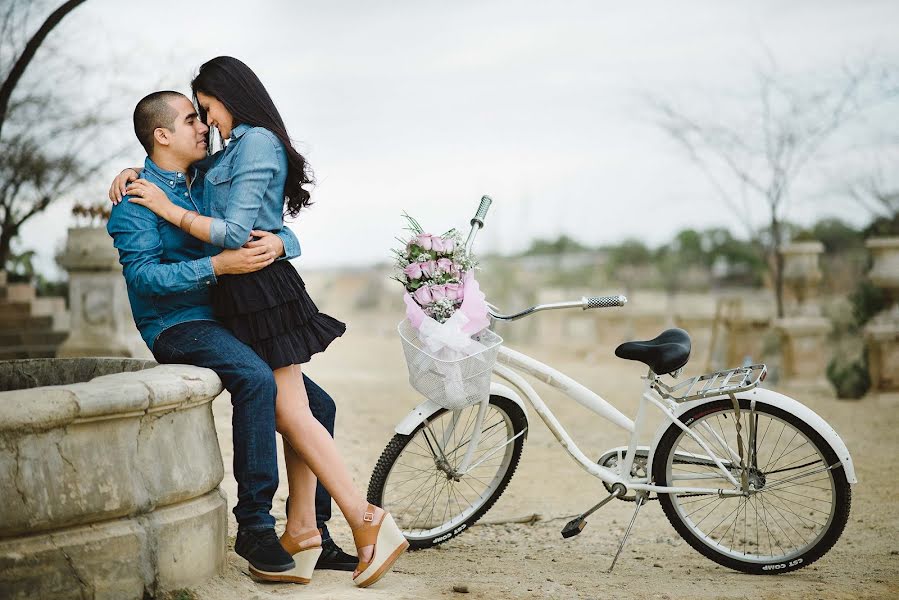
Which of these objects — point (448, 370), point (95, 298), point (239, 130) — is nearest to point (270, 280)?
point (239, 130)

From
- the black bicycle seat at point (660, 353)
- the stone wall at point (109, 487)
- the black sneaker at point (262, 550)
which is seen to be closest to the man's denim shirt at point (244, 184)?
the stone wall at point (109, 487)

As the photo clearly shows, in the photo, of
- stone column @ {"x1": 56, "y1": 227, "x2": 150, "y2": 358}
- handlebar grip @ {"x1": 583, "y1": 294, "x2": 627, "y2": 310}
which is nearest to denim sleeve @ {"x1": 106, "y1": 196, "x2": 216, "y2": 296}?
handlebar grip @ {"x1": 583, "y1": 294, "x2": 627, "y2": 310}

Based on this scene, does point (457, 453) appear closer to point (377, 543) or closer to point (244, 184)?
point (377, 543)

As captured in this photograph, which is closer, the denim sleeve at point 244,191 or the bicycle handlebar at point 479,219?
the denim sleeve at point 244,191

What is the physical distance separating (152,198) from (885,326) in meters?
7.70

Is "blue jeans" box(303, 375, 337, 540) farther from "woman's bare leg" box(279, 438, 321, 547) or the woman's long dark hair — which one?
the woman's long dark hair

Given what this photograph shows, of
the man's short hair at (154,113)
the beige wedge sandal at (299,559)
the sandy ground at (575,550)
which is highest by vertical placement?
the man's short hair at (154,113)

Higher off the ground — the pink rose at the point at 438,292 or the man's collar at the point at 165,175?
the man's collar at the point at 165,175

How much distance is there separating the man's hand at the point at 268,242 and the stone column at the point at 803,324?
7718mm

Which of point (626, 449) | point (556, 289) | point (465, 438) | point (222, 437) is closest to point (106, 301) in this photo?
point (222, 437)

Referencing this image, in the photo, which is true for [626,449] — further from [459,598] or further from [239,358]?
[239,358]

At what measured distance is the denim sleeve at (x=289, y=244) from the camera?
10.9 feet

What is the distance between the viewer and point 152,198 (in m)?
3.18

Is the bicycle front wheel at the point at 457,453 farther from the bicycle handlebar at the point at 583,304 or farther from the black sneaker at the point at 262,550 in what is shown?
the black sneaker at the point at 262,550
